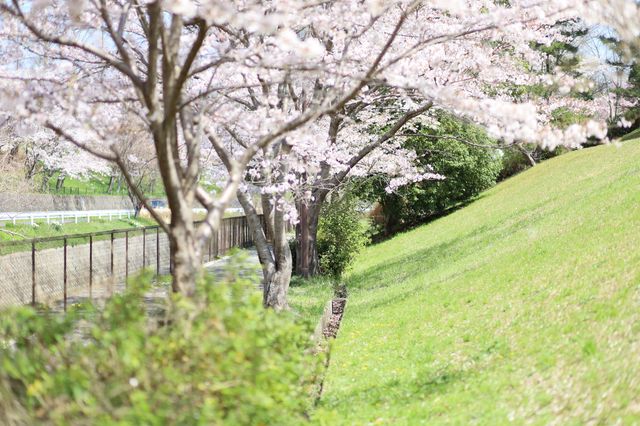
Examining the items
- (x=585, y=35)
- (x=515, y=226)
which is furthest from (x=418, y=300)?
(x=585, y=35)

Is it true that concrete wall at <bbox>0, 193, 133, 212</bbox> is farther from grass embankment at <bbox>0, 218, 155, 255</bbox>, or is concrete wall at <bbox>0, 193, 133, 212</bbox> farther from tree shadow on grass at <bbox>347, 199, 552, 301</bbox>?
tree shadow on grass at <bbox>347, 199, 552, 301</bbox>

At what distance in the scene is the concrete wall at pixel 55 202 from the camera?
38.8 metres

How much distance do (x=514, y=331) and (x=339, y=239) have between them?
45.3 feet

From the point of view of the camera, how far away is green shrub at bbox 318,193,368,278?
2252cm

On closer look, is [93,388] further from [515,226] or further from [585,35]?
[585,35]

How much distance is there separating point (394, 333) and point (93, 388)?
27.3ft

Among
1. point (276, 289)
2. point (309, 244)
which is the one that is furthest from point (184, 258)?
point (309, 244)

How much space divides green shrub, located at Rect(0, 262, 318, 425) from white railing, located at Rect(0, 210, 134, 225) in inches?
1237

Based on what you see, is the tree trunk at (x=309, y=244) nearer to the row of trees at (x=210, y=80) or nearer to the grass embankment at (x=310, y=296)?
the grass embankment at (x=310, y=296)

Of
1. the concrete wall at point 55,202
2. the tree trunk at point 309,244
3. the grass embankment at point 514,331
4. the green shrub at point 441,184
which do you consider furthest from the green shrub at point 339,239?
the concrete wall at point 55,202

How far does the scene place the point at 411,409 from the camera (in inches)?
299

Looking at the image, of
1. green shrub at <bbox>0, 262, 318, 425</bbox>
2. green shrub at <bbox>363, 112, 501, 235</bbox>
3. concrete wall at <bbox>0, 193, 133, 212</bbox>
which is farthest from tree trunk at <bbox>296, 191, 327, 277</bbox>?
concrete wall at <bbox>0, 193, 133, 212</bbox>

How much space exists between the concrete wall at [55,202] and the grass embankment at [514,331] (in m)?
27.1

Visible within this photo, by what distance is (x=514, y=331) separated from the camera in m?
9.01
